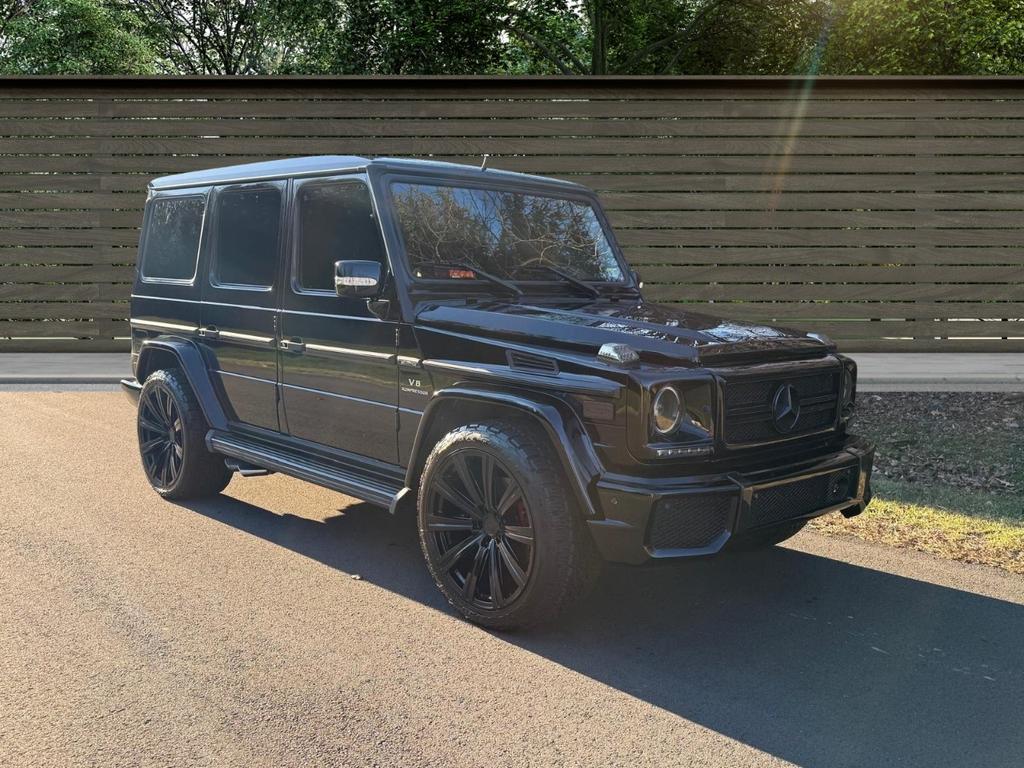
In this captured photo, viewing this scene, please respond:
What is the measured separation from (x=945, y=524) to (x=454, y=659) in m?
3.22

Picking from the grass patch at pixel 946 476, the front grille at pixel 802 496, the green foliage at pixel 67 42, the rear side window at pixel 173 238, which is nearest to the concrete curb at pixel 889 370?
the grass patch at pixel 946 476

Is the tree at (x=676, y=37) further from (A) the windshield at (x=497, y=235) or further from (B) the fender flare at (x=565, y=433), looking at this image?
(B) the fender flare at (x=565, y=433)

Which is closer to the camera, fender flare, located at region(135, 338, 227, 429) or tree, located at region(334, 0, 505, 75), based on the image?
fender flare, located at region(135, 338, 227, 429)

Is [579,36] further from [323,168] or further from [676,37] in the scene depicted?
[323,168]

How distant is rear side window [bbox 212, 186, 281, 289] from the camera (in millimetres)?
5406

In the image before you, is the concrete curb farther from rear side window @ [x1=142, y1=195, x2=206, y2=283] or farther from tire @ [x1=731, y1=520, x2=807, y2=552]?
tire @ [x1=731, y1=520, x2=807, y2=552]

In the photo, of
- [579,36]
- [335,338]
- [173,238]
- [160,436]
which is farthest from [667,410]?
[579,36]

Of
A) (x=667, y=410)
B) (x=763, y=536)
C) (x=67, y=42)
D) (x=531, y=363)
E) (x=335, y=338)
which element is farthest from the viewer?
(x=67, y=42)

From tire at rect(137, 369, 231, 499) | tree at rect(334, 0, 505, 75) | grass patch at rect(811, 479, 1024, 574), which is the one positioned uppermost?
tree at rect(334, 0, 505, 75)

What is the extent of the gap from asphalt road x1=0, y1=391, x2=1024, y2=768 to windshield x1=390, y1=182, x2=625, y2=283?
1.53 metres

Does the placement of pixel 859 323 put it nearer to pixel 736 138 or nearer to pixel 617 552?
pixel 736 138

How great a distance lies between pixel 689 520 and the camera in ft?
12.0

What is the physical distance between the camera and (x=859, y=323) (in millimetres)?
12375

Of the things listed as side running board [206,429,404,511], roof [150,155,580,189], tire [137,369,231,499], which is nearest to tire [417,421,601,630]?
side running board [206,429,404,511]
